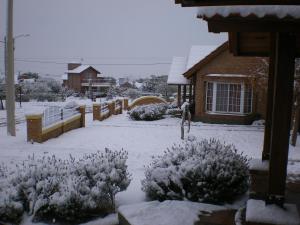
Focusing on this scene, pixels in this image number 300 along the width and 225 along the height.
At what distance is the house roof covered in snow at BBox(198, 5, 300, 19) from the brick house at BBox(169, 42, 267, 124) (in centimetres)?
1533

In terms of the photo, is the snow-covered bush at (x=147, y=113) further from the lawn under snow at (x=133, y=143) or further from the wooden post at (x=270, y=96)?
the wooden post at (x=270, y=96)

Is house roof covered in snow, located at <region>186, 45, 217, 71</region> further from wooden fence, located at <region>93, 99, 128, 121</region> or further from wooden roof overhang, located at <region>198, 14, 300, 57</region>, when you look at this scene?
wooden roof overhang, located at <region>198, 14, 300, 57</region>

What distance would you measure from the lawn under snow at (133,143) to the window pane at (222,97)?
2.34m

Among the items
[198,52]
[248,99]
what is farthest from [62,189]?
[198,52]

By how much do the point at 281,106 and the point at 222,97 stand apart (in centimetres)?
1573

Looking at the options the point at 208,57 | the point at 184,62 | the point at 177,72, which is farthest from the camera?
the point at 184,62

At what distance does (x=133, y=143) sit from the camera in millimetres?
12352

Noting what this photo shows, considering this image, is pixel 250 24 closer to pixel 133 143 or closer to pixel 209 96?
pixel 133 143

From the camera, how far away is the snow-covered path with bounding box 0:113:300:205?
866 centimetres

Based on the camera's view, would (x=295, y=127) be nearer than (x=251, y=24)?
No

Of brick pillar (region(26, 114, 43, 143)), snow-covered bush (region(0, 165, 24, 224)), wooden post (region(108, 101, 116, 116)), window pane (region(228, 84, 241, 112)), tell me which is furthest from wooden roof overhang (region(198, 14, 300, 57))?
wooden post (region(108, 101, 116, 116))

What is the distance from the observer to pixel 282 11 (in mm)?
3400

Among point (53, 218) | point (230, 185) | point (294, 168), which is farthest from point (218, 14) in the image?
point (294, 168)

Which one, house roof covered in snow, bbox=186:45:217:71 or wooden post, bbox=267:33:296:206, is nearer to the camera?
wooden post, bbox=267:33:296:206
